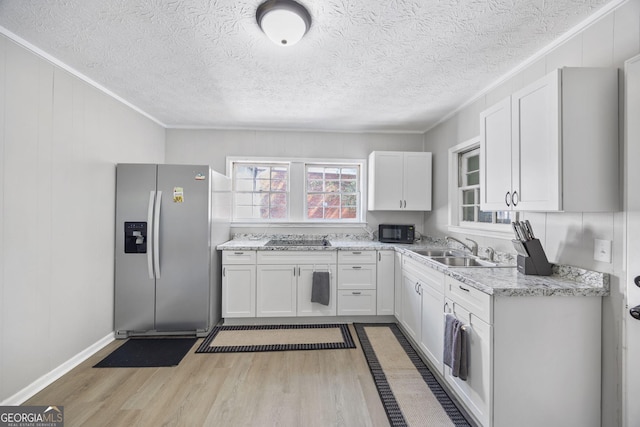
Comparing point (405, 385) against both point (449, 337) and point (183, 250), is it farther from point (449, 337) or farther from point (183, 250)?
point (183, 250)

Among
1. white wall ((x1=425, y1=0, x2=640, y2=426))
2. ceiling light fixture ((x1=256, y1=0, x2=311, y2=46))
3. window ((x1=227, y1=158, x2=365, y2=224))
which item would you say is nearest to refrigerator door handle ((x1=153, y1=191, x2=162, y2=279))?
window ((x1=227, y1=158, x2=365, y2=224))

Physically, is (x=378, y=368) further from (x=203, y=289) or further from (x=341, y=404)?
(x=203, y=289)

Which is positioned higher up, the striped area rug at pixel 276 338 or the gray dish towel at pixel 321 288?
the gray dish towel at pixel 321 288

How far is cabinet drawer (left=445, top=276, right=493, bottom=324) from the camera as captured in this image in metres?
1.54

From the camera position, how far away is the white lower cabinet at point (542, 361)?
150 cm

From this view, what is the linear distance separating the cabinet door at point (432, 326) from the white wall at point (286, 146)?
164cm

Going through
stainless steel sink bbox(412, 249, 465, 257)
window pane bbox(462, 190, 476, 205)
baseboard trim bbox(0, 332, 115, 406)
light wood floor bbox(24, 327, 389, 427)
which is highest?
window pane bbox(462, 190, 476, 205)

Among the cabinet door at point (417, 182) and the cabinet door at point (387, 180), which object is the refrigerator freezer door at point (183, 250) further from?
the cabinet door at point (417, 182)

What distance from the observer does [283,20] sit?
1.51m

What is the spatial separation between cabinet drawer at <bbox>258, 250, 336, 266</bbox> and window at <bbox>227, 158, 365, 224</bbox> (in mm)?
771

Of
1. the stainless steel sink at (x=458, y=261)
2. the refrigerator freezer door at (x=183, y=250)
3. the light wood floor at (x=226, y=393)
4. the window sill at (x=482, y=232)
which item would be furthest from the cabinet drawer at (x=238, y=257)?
the window sill at (x=482, y=232)

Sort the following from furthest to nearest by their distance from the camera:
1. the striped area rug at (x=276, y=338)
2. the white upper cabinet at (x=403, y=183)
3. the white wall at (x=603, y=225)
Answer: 1. the white upper cabinet at (x=403, y=183)
2. the striped area rug at (x=276, y=338)
3. the white wall at (x=603, y=225)

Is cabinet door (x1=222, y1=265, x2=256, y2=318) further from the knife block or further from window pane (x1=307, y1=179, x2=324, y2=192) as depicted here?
the knife block

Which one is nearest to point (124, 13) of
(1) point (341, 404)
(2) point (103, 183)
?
(2) point (103, 183)
